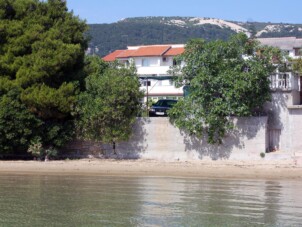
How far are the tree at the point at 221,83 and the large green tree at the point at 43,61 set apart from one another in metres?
4.94

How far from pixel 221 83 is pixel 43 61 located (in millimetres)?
7757

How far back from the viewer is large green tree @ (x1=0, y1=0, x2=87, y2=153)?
1073 inches

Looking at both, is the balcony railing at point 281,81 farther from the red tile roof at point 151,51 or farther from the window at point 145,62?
the window at point 145,62

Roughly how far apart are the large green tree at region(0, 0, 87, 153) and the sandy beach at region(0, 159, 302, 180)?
148 cm

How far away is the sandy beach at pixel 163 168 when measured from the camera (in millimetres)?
24375

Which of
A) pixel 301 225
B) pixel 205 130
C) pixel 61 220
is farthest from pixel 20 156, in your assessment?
pixel 301 225

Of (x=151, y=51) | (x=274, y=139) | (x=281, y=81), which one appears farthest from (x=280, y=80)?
(x=151, y=51)

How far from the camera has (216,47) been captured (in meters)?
26.5

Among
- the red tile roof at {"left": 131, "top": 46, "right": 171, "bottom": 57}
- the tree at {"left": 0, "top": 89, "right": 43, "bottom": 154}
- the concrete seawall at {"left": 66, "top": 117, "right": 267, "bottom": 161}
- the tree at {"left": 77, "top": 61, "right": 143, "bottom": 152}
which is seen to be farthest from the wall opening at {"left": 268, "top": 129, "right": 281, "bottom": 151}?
the red tile roof at {"left": 131, "top": 46, "right": 171, "bottom": 57}

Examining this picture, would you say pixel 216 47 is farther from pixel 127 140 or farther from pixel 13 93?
pixel 13 93

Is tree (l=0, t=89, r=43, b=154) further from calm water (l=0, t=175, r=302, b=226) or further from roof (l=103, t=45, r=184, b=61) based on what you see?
roof (l=103, t=45, r=184, b=61)

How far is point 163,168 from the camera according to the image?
1017 inches

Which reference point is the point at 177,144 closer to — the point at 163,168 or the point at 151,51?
the point at 163,168

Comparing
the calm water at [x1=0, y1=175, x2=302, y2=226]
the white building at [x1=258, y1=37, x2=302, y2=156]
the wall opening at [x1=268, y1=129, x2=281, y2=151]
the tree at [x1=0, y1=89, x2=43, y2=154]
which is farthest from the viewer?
the tree at [x1=0, y1=89, x2=43, y2=154]
